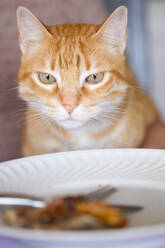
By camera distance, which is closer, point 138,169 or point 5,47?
point 138,169

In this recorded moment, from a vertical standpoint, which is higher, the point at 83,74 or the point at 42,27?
the point at 42,27

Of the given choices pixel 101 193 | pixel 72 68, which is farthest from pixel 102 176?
pixel 72 68

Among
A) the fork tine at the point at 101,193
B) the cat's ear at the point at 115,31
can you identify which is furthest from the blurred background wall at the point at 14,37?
the fork tine at the point at 101,193

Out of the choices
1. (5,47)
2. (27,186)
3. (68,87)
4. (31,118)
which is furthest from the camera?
(5,47)

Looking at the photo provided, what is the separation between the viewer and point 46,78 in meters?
1.23

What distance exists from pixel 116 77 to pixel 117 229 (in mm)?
874

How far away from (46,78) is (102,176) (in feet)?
1.74

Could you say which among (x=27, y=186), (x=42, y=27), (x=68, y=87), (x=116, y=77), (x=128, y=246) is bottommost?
(x=128, y=246)

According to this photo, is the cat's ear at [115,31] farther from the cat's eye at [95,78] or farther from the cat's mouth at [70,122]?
the cat's mouth at [70,122]

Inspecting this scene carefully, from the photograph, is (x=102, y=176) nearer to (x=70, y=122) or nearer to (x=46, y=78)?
(x=70, y=122)

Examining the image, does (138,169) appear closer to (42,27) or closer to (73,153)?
(73,153)

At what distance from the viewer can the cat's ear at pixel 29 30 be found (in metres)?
1.20

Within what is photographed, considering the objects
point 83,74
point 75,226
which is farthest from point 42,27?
point 75,226

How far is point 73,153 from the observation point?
36.9 inches
